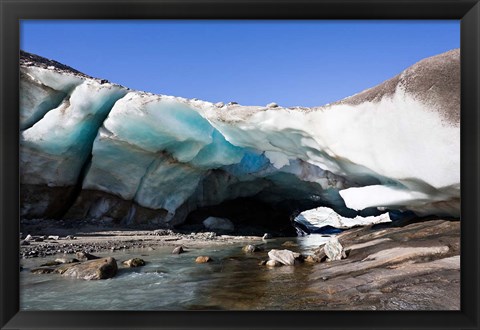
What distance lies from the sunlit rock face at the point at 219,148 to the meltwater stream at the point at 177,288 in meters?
2.68

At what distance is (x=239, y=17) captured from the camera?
12.4 ft

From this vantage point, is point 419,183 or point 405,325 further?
point 419,183

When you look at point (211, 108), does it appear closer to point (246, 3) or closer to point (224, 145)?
point (224, 145)

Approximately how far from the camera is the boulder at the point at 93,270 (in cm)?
641

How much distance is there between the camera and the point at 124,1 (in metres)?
3.69

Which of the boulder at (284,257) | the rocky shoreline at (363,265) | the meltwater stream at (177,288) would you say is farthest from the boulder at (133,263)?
the boulder at (284,257)

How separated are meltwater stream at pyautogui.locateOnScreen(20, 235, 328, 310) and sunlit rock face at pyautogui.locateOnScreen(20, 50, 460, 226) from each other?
2679 millimetres

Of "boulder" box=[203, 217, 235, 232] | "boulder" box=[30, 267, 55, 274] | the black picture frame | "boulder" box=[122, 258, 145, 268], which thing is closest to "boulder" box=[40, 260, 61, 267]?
"boulder" box=[30, 267, 55, 274]

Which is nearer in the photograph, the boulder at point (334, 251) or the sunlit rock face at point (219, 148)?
the sunlit rock face at point (219, 148)

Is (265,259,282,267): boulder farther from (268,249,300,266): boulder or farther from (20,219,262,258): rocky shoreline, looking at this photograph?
(20,219,262,258): rocky shoreline

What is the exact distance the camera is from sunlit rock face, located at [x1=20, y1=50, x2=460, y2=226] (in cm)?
583

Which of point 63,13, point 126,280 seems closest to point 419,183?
point 126,280

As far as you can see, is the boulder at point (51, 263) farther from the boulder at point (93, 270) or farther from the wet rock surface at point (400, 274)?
the wet rock surface at point (400, 274)
